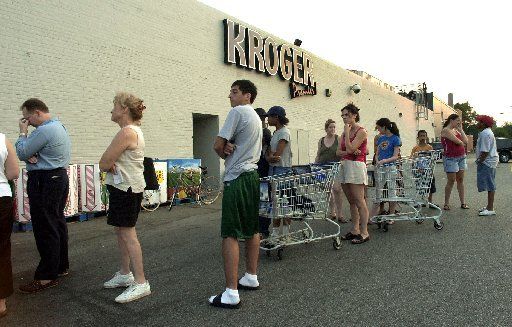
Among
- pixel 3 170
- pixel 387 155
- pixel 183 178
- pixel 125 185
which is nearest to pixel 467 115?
pixel 183 178

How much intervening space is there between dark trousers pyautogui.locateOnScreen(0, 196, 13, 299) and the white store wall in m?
5.58

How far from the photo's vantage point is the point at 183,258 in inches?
209

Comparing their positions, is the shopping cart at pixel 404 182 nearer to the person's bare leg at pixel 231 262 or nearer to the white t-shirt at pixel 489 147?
the white t-shirt at pixel 489 147

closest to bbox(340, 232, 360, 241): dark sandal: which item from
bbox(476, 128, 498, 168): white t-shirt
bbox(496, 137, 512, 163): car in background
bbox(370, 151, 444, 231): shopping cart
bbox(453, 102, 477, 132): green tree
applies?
bbox(370, 151, 444, 231): shopping cart

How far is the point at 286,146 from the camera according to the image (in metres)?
5.75

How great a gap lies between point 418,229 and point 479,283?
2912 millimetres

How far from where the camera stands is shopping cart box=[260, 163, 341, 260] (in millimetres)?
4832

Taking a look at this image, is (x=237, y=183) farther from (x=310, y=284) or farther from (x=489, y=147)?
(x=489, y=147)

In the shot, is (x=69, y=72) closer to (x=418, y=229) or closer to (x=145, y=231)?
(x=145, y=231)

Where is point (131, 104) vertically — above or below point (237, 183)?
above

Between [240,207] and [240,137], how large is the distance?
0.65 meters

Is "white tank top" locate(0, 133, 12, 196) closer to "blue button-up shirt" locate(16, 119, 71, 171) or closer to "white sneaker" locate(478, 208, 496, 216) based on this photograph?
"blue button-up shirt" locate(16, 119, 71, 171)

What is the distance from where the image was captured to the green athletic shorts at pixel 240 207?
3598 mm

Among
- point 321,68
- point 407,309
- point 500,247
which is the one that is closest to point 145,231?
point 407,309
